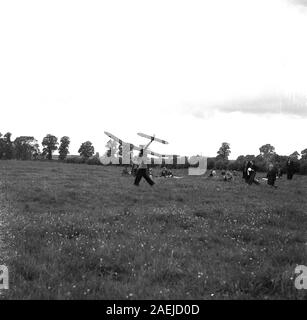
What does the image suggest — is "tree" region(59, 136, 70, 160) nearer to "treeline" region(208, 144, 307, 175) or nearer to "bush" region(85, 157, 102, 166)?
"bush" region(85, 157, 102, 166)

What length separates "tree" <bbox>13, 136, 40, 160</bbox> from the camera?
157750 mm

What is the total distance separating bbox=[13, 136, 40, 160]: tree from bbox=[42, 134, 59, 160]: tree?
4231mm

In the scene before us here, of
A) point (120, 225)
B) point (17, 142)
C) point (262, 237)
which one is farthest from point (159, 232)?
point (17, 142)

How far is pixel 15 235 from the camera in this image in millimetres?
12047

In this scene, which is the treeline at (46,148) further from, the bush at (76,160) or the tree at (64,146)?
the bush at (76,160)

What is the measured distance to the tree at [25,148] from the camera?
157750 mm

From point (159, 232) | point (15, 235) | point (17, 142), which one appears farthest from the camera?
point (17, 142)

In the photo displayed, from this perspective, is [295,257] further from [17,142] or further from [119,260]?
[17,142]

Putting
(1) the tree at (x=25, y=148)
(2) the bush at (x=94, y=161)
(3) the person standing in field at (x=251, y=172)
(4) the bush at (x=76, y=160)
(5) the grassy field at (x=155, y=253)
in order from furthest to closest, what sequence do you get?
(1) the tree at (x=25, y=148)
(4) the bush at (x=76, y=160)
(2) the bush at (x=94, y=161)
(3) the person standing in field at (x=251, y=172)
(5) the grassy field at (x=155, y=253)

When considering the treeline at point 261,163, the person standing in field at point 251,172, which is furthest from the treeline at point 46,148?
the person standing in field at point 251,172

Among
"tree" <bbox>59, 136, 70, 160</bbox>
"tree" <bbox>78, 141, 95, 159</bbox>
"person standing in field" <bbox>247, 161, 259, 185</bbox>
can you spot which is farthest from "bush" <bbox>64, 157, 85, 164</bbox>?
"person standing in field" <bbox>247, 161, 259, 185</bbox>

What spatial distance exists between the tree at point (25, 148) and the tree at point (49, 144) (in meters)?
→ 4.23

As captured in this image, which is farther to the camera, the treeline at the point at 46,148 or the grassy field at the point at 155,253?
the treeline at the point at 46,148
